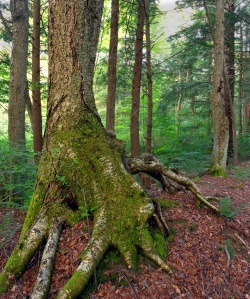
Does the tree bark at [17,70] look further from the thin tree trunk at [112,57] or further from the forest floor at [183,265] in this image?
the forest floor at [183,265]

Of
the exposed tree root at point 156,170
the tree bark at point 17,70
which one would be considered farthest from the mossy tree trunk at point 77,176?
the tree bark at point 17,70

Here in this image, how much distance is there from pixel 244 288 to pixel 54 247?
233cm

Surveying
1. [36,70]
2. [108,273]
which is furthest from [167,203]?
[36,70]

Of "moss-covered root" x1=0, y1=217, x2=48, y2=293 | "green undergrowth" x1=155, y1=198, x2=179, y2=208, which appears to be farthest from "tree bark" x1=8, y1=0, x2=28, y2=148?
"green undergrowth" x1=155, y1=198, x2=179, y2=208

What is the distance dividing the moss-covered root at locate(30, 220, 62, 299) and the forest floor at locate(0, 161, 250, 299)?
0.30 ft

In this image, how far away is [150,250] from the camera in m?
2.61

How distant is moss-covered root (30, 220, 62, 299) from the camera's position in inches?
84.0

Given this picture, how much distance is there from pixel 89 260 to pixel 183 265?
3.75 feet

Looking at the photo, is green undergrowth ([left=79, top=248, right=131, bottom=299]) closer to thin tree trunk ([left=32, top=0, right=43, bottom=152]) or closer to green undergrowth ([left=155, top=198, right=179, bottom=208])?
green undergrowth ([left=155, top=198, right=179, bottom=208])

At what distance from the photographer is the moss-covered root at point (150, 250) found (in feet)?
A: 8.30

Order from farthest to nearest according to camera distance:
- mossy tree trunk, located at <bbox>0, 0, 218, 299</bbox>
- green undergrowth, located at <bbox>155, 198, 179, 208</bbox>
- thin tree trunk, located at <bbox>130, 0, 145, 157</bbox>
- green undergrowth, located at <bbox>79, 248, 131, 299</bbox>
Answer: thin tree trunk, located at <bbox>130, 0, 145, 157</bbox>
green undergrowth, located at <bbox>155, 198, 179, 208</bbox>
mossy tree trunk, located at <bbox>0, 0, 218, 299</bbox>
green undergrowth, located at <bbox>79, 248, 131, 299</bbox>

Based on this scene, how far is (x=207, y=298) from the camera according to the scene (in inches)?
95.1

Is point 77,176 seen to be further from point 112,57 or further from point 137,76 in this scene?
point 112,57

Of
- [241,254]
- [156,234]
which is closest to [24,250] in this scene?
[156,234]
